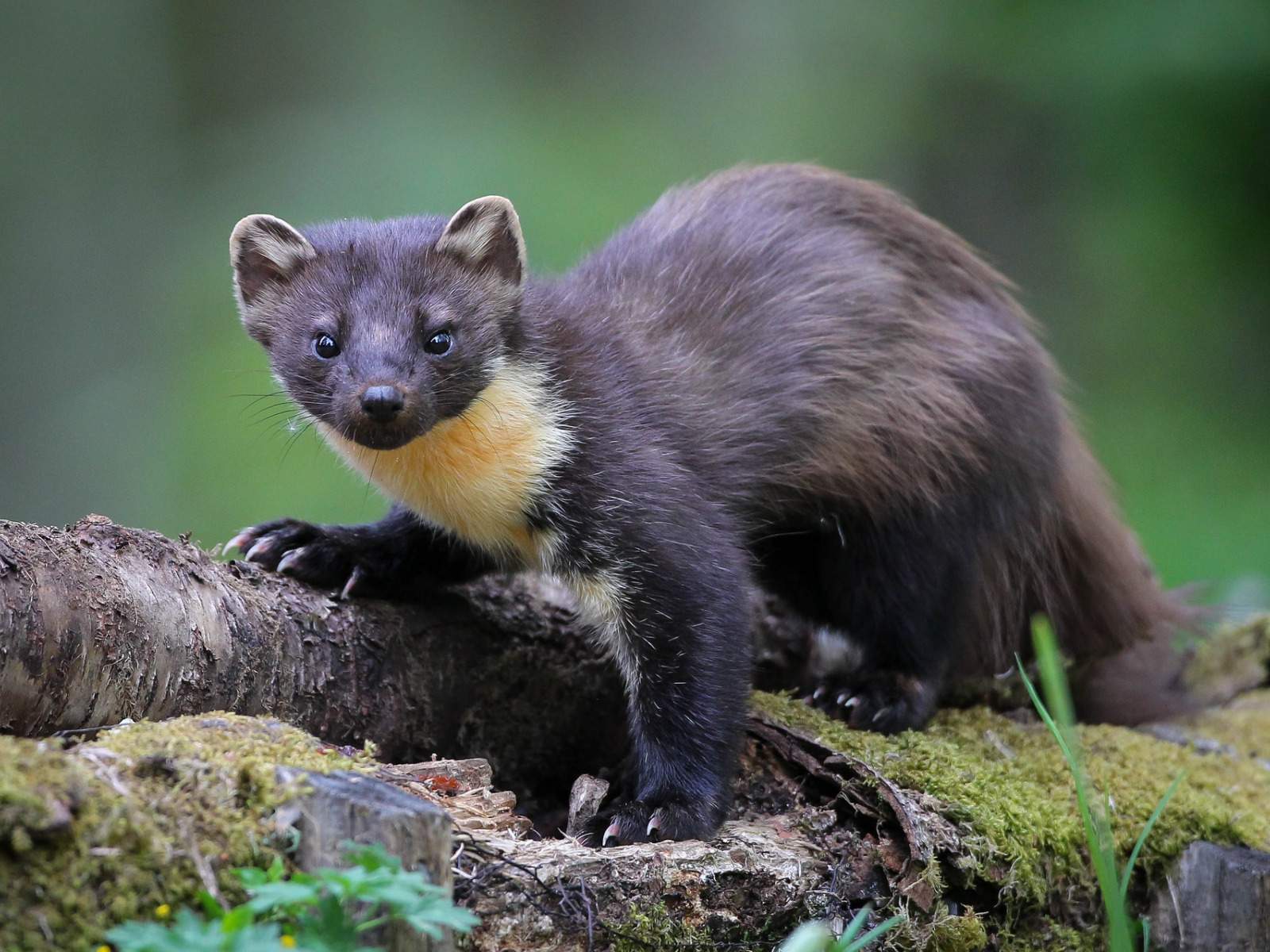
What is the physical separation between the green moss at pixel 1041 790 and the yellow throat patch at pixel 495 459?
50.6 inches

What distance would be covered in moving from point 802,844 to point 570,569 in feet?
4.30

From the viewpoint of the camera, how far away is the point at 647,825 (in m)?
3.73

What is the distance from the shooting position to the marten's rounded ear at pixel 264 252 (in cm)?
438

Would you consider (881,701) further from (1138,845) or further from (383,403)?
(383,403)

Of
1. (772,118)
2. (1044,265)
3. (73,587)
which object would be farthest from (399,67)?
(73,587)

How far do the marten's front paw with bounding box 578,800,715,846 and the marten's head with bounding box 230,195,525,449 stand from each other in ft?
4.90

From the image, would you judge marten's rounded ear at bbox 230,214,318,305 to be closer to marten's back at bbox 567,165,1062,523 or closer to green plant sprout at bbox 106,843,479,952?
marten's back at bbox 567,165,1062,523

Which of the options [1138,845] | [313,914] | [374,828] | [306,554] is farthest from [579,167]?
[313,914]

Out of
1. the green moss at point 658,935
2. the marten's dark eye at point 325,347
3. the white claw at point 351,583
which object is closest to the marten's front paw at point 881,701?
the green moss at point 658,935

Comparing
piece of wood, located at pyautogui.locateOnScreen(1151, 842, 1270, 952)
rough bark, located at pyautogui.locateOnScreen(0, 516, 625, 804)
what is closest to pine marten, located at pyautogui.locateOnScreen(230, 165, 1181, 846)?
rough bark, located at pyautogui.locateOnScreen(0, 516, 625, 804)

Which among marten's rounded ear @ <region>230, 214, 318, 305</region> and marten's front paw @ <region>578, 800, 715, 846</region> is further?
marten's rounded ear @ <region>230, 214, 318, 305</region>

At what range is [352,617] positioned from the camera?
14.7 feet

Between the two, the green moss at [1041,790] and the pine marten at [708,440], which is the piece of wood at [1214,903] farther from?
the pine marten at [708,440]

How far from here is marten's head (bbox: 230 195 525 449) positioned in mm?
4023
